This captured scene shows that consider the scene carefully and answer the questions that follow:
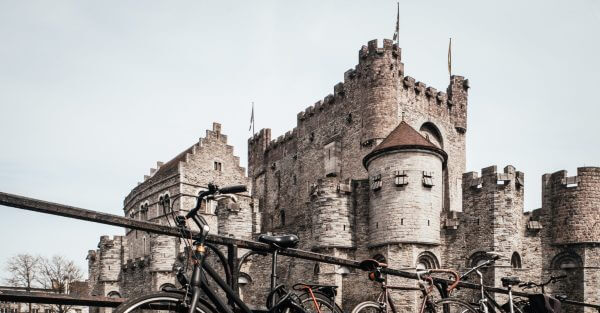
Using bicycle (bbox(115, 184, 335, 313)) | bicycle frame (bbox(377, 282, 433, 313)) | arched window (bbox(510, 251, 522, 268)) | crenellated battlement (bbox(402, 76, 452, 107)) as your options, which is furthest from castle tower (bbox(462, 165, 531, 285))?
bicycle (bbox(115, 184, 335, 313))

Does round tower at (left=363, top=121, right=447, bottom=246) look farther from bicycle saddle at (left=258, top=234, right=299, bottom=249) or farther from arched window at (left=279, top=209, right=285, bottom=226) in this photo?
bicycle saddle at (left=258, top=234, right=299, bottom=249)

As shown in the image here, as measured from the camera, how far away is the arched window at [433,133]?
38.3m

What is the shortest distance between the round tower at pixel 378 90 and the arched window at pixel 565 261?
36.8 feet

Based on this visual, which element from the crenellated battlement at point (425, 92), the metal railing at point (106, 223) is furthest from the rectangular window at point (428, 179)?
the metal railing at point (106, 223)

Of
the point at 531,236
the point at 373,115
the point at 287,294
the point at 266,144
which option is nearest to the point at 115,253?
the point at 266,144

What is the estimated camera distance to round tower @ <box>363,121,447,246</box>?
89.3 ft

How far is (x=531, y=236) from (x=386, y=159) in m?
8.12

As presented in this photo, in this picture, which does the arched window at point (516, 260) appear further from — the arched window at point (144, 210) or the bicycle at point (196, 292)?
the arched window at point (144, 210)

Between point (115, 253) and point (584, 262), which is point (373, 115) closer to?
point (584, 262)

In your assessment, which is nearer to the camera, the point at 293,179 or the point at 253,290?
the point at 253,290

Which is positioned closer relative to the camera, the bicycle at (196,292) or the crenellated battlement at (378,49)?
the bicycle at (196,292)

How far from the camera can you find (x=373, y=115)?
3500cm

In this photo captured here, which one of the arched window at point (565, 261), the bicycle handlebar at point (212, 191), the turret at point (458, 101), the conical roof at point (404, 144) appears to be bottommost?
the arched window at point (565, 261)

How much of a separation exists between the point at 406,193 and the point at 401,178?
2.37 feet
